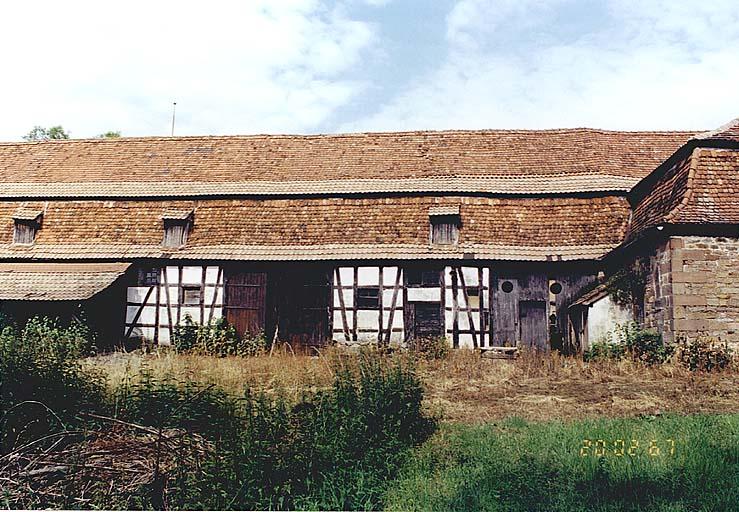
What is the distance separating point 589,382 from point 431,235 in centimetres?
750

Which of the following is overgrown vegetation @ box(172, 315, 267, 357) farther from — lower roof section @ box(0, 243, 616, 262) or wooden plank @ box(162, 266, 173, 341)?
lower roof section @ box(0, 243, 616, 262)

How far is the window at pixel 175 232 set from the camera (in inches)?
827

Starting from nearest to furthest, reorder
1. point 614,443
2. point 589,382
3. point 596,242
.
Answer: point 614,443 → point 589,382 → point 596,242

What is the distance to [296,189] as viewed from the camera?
70.1ft

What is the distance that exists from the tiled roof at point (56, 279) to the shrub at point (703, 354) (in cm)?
1450

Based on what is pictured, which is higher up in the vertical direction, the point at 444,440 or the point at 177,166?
the point at 177,166

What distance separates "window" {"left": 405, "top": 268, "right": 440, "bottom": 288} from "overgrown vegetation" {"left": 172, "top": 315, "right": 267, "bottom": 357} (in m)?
4.37

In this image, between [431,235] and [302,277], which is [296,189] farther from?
[431,235]

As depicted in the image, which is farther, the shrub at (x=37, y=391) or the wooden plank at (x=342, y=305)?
the wooden plank at (x=342, y=305)

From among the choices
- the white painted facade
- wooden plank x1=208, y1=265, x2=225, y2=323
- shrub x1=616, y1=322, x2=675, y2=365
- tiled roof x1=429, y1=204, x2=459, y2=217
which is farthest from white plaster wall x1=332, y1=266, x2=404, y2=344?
shrub x1=616, y1=322, x2=675, y2=365

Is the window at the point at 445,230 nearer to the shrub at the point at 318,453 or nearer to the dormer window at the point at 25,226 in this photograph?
the shrub at the point at 318,453

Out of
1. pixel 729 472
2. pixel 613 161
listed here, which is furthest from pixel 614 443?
pixel 613 161

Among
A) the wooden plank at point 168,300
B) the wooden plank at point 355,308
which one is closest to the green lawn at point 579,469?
the wooden plank at point 355,308

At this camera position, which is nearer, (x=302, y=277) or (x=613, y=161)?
(x=302, y=277)
